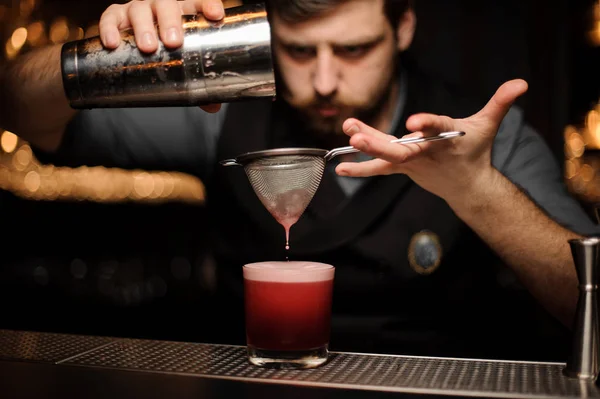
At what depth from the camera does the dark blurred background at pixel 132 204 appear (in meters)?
1.91

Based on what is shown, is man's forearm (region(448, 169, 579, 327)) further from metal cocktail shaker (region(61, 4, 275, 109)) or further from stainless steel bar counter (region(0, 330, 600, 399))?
metal cocktail shaker (region(61, 4, 275, 109))

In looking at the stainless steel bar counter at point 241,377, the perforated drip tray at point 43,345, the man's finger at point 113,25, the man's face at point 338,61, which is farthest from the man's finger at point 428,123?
the perforated drip tray at point 43,345

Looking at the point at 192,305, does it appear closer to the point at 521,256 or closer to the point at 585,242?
the point at 521,256

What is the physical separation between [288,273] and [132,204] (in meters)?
0.97

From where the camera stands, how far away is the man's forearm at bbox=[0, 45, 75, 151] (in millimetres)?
1933

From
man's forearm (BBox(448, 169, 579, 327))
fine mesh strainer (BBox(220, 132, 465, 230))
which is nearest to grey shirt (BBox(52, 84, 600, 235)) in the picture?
man's forearm (BBox(448, 169, 579, 327))

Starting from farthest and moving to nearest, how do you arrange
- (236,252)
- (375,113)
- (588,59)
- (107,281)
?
(107,281)
(236,252)
(375,113)
(588,59)

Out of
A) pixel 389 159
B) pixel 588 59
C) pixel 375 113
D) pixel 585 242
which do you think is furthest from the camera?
pixel 375 113

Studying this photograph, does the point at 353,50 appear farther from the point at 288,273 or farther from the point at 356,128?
the point at 288,273

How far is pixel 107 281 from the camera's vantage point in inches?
93.0

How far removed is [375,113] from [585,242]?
2.60 feet

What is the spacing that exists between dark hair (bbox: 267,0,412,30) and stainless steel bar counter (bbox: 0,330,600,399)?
999mm

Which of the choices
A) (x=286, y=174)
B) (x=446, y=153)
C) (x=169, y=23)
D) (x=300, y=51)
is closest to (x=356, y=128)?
(x=286, y=174)

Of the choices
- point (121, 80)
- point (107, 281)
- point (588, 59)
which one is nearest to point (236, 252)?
Answer: point (107, 281)
